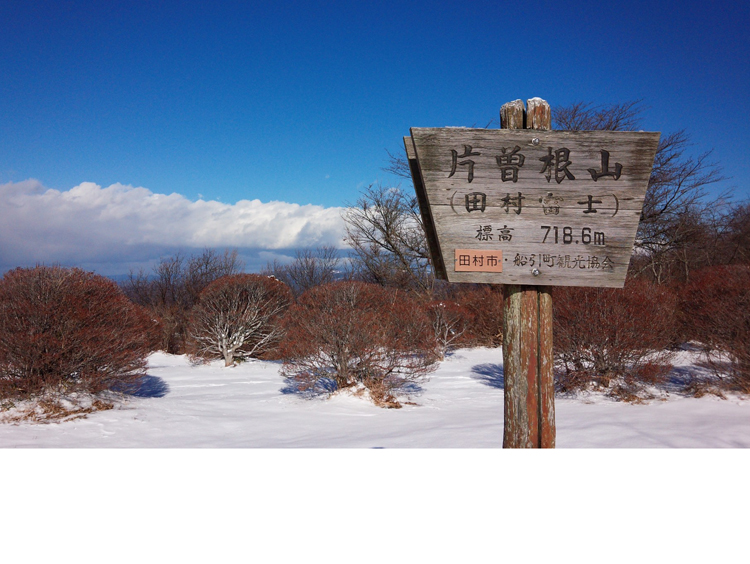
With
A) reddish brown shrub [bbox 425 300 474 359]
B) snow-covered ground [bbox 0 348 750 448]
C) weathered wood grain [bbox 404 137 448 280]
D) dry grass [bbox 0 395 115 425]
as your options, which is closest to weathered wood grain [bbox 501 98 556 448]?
weathered wood grain [bbox 404 137 448 280]

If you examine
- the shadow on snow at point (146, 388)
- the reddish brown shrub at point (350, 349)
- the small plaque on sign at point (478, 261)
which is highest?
the small plaque on sign at point (478, 261)

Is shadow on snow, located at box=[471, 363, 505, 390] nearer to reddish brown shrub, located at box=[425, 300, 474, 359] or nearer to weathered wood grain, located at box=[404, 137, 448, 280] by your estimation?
reddish brown shrub, located at box=[425, 300, 474, 359]

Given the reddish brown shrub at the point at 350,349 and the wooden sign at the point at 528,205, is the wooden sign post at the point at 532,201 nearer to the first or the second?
the wooden sign at the point at 528,205

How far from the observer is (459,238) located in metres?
2.26

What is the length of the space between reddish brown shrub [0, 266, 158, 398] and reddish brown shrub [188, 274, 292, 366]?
16.5 feet

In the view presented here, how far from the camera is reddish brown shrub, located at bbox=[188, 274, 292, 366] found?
1310 cm

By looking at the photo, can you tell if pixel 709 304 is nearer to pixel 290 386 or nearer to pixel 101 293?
pixel 290 386

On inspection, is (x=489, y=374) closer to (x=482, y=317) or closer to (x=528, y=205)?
(x=482, y=317)

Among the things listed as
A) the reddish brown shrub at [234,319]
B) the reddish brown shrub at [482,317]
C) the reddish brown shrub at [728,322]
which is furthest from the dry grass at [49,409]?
the reddish brown shrub at [482,317]

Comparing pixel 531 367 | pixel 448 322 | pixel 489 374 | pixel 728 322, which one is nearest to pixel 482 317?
pixel 448 322

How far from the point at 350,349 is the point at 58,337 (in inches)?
185

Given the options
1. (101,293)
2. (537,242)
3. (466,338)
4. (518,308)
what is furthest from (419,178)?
(466,338)

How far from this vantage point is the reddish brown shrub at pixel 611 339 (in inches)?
303

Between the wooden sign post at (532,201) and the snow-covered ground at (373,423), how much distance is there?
3530 millimetres
